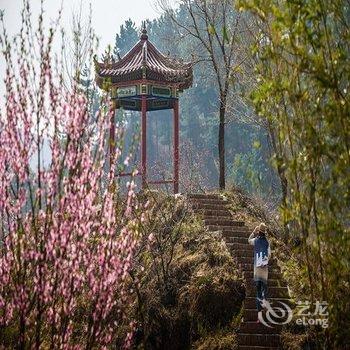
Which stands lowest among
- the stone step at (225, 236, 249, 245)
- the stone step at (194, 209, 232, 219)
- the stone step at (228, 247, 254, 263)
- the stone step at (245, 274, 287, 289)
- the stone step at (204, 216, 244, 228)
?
the stone step at (245, 274, 287, 289)

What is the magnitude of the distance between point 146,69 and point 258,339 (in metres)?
8.63

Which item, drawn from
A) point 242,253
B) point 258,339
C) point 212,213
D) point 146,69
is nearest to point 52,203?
point 258,339

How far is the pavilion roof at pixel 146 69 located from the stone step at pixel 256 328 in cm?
814

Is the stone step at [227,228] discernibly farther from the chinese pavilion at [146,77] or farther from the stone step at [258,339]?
the stone step at [258,339]

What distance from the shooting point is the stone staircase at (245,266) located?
11.1 metres

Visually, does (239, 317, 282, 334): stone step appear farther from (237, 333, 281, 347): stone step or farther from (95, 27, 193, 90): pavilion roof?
(95, 27, 193, 90): pavilion roof

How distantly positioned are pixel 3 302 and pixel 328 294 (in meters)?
2.63

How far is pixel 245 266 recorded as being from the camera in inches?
506

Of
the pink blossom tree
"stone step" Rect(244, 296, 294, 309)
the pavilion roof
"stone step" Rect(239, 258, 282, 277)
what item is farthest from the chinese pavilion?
the pink blossom tree

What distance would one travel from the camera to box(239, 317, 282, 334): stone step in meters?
11.1

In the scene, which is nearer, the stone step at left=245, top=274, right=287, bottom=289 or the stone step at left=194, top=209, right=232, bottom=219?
the stone step at left=245, top=274, right=287, bottom=289

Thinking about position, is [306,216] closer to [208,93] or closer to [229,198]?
[229,198]

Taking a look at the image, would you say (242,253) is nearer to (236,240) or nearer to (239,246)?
(239,246)

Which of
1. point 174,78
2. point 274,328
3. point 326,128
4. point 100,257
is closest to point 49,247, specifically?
point 100,257
